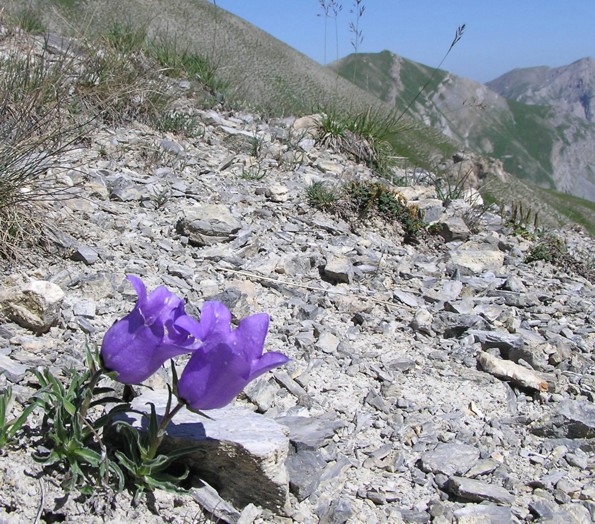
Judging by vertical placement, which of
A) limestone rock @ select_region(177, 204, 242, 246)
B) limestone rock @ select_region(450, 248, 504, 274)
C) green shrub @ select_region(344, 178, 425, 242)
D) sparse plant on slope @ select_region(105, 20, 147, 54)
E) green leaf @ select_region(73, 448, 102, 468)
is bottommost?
green leaf @ select_region(73, 448, 102, 468)

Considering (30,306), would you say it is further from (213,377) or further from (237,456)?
(213,377)

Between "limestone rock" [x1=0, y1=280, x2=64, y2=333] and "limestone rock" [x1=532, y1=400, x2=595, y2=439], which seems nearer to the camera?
"limestone rock" [x1=0, y1=280, x2=64, y2=333]

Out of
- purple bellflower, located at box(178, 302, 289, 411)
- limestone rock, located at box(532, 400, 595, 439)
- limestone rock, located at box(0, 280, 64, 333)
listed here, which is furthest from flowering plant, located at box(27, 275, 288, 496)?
limestone rock, located at box(532, 400, 595, 439)

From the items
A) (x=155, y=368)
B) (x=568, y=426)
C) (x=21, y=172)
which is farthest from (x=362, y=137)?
(x=155, y=368)

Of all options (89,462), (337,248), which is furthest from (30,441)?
(337,248)

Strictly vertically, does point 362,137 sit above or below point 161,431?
above

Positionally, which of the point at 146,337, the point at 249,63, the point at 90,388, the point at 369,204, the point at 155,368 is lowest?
the point at 90,388

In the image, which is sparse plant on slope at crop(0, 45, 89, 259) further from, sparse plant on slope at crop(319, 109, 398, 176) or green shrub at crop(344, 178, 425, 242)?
sparse plant on slope at crop(319, 109, 398, 176)
